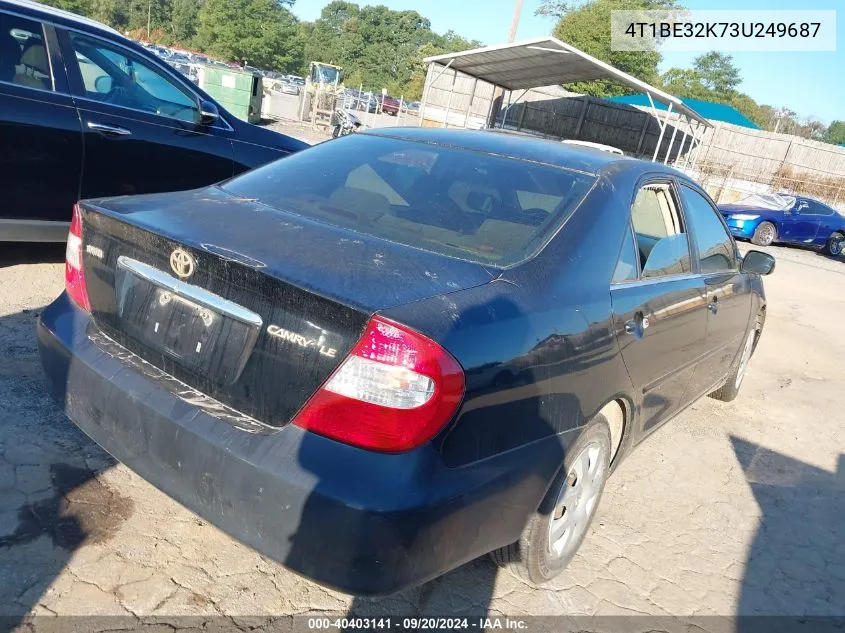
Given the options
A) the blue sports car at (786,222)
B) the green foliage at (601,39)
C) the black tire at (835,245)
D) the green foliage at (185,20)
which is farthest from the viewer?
the green foliage at (185,20)

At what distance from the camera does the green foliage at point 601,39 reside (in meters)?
50.1

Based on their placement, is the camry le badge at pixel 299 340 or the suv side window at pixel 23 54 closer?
the camry le badge at pixel 299 340

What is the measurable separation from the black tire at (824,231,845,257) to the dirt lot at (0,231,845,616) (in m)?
14.9

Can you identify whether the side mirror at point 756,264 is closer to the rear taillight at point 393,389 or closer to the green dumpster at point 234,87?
the rear taillight at point 393,389

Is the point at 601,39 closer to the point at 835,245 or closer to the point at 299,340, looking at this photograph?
the point at 835,245

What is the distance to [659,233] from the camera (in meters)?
3.14

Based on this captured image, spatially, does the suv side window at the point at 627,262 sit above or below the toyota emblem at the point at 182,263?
above

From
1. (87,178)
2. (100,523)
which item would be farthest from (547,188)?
(87,178)

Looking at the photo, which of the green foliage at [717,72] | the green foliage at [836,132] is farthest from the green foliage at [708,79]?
the green foliage at [836,132]

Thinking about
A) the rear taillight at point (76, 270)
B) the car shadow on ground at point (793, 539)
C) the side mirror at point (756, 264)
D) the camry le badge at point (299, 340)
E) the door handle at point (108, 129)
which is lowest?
the car shadow on ground at point (793, 539)

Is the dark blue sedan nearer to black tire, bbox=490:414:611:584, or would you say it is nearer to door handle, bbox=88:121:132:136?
black tire, bbox=490:414:611:584

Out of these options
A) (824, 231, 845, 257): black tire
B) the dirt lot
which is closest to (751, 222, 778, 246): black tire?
(824, 231, 845, 257): black tire

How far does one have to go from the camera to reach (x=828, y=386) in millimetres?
6039

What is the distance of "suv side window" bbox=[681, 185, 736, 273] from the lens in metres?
3.47
